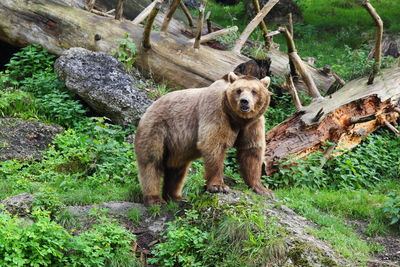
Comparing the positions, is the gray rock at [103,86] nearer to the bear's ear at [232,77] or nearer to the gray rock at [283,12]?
the bear's ear at [232,77]

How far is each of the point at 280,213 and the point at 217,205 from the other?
79 centimetres

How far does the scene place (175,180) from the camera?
677cm

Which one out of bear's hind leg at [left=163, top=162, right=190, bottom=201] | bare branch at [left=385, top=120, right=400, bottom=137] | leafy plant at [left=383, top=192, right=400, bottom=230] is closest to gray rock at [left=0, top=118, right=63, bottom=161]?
bear's hind leg at [left=163, top=162, right=190, bottom=201]

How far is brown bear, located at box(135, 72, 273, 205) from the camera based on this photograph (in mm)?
6000

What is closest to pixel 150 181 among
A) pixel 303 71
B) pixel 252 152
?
pixel 252 152

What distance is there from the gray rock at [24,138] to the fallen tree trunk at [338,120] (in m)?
3.89

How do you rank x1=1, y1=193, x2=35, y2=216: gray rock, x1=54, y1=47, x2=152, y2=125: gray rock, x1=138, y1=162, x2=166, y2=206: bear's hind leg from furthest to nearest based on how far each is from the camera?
x1=54, y1=47, x2=152, y2=125: gray rock → x1=138, y1=162, x2=166, y2=206: bear's hind leg → x1=1, y1=193, x2=35, y2=216: gray rock

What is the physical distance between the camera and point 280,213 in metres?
5.84

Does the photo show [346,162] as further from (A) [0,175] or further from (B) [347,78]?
(A) [0,175]

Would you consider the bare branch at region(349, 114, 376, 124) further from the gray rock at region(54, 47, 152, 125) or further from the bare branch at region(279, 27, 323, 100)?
the gray rock at region(54, 47, 152, 125)

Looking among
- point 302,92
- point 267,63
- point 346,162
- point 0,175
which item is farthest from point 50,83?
point 346,162

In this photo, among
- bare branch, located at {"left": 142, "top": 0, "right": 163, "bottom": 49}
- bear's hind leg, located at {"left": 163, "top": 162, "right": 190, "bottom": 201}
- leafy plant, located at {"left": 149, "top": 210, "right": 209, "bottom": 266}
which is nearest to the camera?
leafy plant, located at {"left": 149, "top": 210, "right": 209, "bottom": 266}

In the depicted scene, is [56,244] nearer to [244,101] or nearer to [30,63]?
[244,101]

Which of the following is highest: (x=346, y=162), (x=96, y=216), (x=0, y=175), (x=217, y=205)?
(x=346, y=162)
